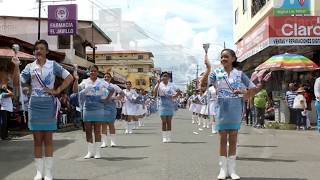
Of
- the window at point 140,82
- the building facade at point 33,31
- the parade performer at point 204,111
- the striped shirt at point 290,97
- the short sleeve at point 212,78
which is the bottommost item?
the parade performer at point 204,111

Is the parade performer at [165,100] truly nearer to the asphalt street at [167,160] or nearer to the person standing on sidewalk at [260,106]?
the asphalt street at [167,160]

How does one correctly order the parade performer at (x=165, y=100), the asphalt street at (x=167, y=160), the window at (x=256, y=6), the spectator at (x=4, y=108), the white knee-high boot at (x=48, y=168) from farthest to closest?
the window at (x=256, y=6), the spectator at (x=4, y=108), the parade performer at (x=165, y=100), the asphalt street at (x=167, y=160), the white knee-high boot at (x=48, y=168)

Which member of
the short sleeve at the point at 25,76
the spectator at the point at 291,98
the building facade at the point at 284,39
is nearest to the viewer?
the short sleeve at the point at 25,76

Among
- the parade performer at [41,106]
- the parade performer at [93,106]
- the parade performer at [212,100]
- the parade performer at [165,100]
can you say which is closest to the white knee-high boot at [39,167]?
the parade performer at [41,106]

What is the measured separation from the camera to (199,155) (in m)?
11.9

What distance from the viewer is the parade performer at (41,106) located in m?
8.49

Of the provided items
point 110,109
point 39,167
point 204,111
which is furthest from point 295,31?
point 39,167

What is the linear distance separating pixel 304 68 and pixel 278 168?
11403 millimetres

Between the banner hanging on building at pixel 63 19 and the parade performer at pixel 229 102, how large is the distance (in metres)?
19.9

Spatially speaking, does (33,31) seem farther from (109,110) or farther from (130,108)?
(109,110)

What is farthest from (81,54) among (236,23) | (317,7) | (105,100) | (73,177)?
(73,177)

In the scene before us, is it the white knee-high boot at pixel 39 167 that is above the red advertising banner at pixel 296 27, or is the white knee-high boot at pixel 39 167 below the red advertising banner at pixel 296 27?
below

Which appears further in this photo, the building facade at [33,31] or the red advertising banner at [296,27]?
the building facade at [33,31]

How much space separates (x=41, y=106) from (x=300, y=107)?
13.7 meters
